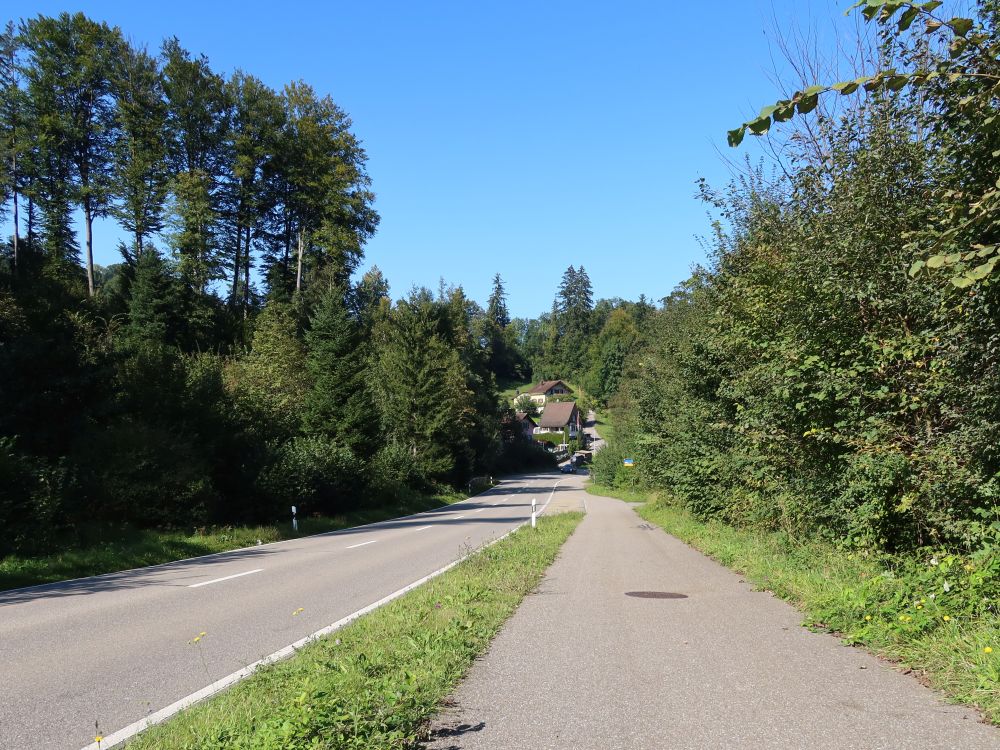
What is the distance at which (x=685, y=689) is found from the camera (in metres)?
5.44

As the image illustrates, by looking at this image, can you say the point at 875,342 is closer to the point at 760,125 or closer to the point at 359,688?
the point at 760,125

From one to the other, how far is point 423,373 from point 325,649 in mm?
42526

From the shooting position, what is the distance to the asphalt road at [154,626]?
5535mm

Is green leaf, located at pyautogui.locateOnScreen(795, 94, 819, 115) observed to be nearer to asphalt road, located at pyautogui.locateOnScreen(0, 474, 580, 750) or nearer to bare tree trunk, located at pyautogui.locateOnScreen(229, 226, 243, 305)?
asphalt road, located at pyautogui.locateOnScreen(0, 474, 580, 750)

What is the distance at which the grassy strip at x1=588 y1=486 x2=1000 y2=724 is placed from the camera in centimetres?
514

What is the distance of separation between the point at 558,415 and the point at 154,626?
119627mm

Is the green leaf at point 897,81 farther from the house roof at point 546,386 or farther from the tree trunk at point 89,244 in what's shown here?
the house roof at point 546,386

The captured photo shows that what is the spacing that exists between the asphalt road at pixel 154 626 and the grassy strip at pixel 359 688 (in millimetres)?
648

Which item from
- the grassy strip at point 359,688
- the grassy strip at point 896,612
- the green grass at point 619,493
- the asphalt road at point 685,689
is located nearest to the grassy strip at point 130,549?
the grassy strip at point 359,688

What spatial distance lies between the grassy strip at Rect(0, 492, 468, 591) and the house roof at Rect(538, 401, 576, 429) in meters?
101

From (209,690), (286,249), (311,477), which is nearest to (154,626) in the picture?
(209,690)

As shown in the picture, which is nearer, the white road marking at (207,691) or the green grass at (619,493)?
the white road marking at (207,691)

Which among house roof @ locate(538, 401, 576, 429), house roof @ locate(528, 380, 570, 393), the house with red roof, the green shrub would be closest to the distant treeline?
the green shrub

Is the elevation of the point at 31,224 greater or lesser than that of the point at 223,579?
greater
